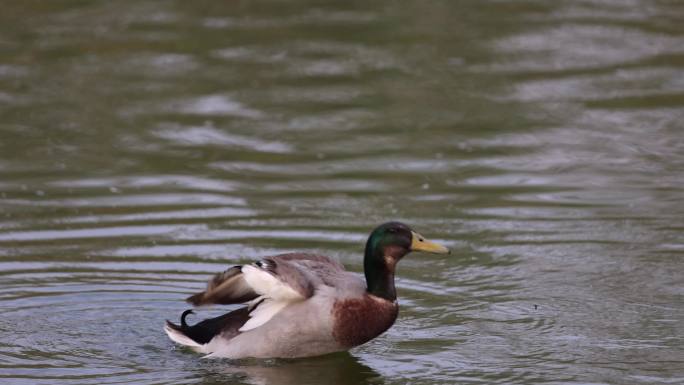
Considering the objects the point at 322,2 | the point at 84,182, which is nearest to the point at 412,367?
the point at 84,182

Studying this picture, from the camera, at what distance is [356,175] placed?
11.9m

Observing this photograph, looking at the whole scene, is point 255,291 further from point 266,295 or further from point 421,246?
point 421,246

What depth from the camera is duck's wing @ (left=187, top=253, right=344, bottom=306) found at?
7.72m

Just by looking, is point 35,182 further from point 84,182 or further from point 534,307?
point 534,307

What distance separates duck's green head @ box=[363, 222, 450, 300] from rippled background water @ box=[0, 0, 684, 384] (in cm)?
41

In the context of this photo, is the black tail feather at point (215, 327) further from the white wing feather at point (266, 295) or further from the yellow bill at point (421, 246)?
the yellow bill at point (421, 246)

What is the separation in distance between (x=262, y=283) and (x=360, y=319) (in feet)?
2.17

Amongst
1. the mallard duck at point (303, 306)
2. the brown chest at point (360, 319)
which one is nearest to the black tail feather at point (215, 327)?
the mallard duck at point (303, 306)

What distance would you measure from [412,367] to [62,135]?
6.46m

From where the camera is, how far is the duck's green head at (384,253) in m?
8.14

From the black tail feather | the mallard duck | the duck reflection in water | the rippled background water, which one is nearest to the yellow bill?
the mallard duck

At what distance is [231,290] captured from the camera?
7941mm

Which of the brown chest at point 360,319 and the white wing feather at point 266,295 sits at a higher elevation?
the white wing feather at point 266,295

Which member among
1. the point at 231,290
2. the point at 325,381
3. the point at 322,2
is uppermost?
the point at 322,2
